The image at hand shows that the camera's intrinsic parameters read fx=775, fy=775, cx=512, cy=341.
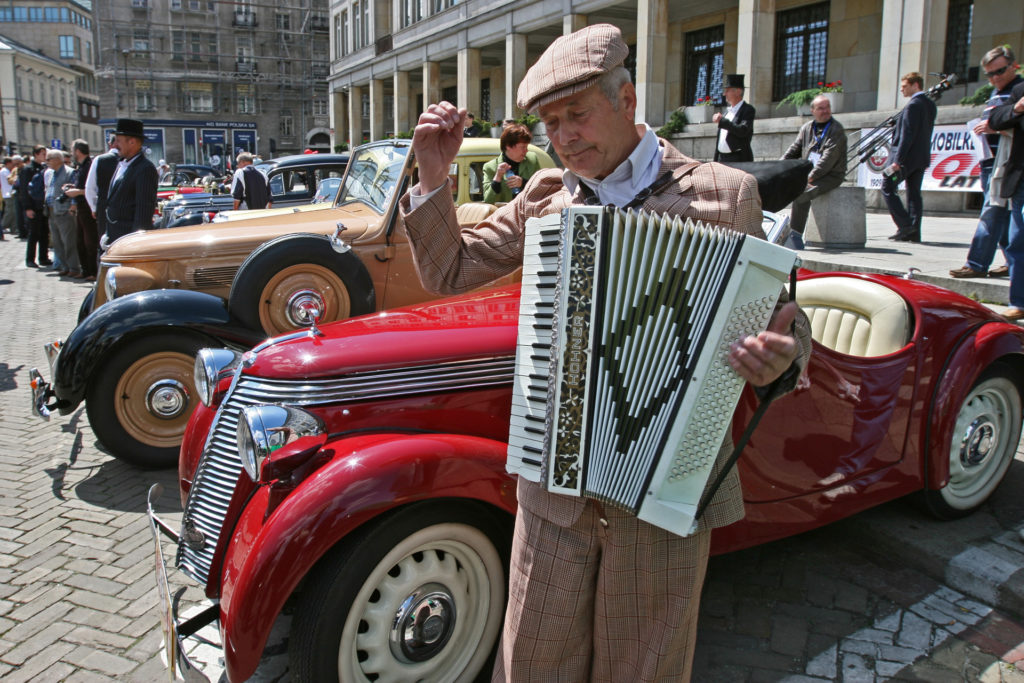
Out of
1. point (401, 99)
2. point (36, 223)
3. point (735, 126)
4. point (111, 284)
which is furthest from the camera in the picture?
point (401, 99)

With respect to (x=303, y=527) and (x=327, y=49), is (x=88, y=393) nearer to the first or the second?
(x=303, y=527)

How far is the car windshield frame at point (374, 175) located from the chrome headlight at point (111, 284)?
1.70 metres

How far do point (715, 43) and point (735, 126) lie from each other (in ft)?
53.5

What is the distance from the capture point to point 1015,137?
573 cm

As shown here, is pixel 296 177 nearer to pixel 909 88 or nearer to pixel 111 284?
pixel 111 284

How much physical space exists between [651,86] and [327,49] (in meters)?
51.3

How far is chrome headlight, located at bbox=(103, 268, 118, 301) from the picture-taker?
5082 mm

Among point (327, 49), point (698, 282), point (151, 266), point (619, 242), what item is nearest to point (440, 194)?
point (619, 242)

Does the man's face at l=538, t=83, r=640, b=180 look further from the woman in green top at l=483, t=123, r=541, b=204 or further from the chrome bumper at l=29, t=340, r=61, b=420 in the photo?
the woman in green top at l=483, t=123, r=541, b=204

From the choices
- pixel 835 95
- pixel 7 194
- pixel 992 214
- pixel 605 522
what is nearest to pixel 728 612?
pixel 605 522

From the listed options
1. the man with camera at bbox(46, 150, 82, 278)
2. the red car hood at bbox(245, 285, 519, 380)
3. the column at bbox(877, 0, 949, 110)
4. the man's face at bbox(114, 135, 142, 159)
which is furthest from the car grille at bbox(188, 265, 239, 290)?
the column at bbox(877, 0, 949, 110)

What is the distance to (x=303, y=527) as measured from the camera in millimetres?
2143

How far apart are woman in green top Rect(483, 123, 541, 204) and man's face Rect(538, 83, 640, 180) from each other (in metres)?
4.06

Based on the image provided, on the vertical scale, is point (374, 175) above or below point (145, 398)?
above
